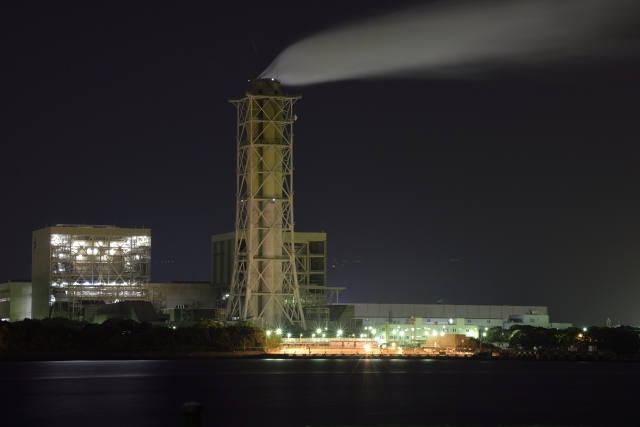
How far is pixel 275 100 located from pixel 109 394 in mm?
60123

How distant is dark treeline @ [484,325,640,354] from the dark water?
2783 centimetres

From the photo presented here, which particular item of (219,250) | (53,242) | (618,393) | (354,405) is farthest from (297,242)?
(354,405)

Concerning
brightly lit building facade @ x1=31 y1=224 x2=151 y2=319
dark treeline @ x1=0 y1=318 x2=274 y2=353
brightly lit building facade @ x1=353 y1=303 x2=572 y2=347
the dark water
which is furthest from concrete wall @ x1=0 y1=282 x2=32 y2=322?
brightly lit building facade @ x1=353 y1=303 x2=572 y2=347

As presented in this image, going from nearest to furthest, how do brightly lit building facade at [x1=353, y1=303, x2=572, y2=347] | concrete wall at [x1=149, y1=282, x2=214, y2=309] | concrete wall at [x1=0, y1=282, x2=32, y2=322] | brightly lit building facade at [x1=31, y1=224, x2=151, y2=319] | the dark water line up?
the dark water, brightly lit building facade at [x1=31, y1=224, x2=151, y2=319], concrete wall at [x1=149, y1=282, x2=214, y2=309], concrete wall at [x1=0, y1=282, x2=32, y2=322], brightly lit building facade at [x1=353, y1=303, x2=572, y2=347]

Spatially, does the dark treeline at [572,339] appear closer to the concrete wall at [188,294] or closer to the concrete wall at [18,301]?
the concrete wall at [188,294]

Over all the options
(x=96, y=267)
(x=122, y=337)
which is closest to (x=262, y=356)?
(x=122, y=337)

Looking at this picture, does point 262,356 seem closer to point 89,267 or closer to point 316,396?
point 89,267

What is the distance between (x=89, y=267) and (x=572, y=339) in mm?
71057

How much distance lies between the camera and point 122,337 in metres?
135

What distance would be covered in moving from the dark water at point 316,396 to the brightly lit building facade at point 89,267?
22414 millimetres

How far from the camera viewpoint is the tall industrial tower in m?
140

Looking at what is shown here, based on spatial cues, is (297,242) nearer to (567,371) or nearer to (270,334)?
(270,334)

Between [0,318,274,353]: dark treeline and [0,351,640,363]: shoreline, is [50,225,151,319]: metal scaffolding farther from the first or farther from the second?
[0,318,274,353]: dark treeline

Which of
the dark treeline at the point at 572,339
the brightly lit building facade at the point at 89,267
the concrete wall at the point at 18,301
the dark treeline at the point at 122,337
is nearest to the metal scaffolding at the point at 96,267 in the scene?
the brightly lit building facade at the point at 89,267
